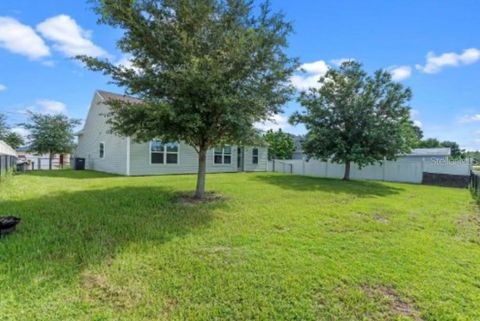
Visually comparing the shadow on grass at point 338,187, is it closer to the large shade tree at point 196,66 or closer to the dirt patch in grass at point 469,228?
the dirt patch in grass at point 469,228

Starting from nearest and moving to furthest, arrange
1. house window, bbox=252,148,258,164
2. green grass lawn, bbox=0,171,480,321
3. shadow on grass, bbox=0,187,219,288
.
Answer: green grass lawn, bbox=0,171,480,321
shadow on grass, bbox=0,187,219,288
house window, bbox=252,148,258,164

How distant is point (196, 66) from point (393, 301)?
217 inches

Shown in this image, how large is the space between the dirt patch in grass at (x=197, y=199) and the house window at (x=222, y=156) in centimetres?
1166

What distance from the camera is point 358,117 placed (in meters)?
14.5

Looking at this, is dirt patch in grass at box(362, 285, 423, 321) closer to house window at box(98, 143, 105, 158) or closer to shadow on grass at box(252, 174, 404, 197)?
shadow on grass at box(252, 174, 404, 197)

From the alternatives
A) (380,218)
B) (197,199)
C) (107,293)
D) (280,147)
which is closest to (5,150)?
(197,199)

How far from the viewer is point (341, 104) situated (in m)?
14.9

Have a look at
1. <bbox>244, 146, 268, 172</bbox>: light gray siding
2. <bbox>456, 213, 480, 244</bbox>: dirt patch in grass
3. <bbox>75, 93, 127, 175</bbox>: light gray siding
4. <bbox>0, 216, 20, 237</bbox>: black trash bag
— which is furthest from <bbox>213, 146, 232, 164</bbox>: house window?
<bbox>0, 216, 20, 237</bbox>: black trash bag

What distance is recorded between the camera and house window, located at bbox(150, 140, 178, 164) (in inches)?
686

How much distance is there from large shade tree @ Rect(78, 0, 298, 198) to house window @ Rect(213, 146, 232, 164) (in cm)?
1246

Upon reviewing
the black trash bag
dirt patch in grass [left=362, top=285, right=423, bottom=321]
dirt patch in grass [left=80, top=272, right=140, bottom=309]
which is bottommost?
dirt patch in grass [left=362, top=285, right=423, bottom=321]

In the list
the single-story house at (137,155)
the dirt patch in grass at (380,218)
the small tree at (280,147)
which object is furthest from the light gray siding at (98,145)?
the small tree at (280,147)

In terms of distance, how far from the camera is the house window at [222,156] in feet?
67.7

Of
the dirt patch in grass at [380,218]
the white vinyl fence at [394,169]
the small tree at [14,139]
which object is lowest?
the dirt patch in grass at [380,218]
